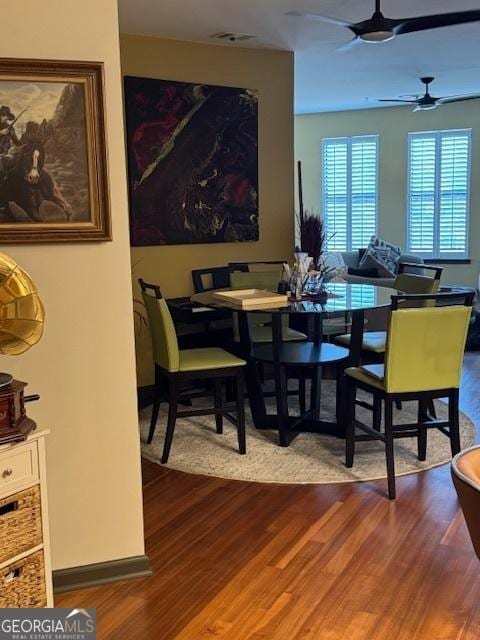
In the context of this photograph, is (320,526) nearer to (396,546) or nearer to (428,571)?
(396,546)

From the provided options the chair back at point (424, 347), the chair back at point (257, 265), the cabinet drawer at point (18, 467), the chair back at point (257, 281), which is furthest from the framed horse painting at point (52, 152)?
the chair back at point (257, 265)

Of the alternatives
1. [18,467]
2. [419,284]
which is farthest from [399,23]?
[18,467]

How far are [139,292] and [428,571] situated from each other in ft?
10.1

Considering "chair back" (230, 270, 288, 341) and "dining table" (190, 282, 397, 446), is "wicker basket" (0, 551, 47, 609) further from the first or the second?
"chair back" (230, 270, 288, 341)

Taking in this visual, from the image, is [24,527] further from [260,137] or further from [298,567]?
[260,137]

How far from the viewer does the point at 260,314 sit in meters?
4.92

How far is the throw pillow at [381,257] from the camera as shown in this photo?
789cm

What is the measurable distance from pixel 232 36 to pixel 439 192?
4.94 metres

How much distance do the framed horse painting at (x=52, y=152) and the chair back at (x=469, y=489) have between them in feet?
4.65

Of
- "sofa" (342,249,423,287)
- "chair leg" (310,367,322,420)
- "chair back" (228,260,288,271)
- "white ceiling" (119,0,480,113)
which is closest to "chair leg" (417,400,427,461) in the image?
"chair leg" (310,367,322,420)

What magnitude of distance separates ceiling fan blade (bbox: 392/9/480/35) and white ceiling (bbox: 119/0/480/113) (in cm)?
65

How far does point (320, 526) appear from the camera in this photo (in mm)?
3062

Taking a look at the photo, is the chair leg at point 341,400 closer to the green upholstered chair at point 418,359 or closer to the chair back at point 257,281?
the green upholstered chair at point 418,359

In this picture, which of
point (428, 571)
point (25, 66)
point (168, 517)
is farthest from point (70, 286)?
point (428, 571)
